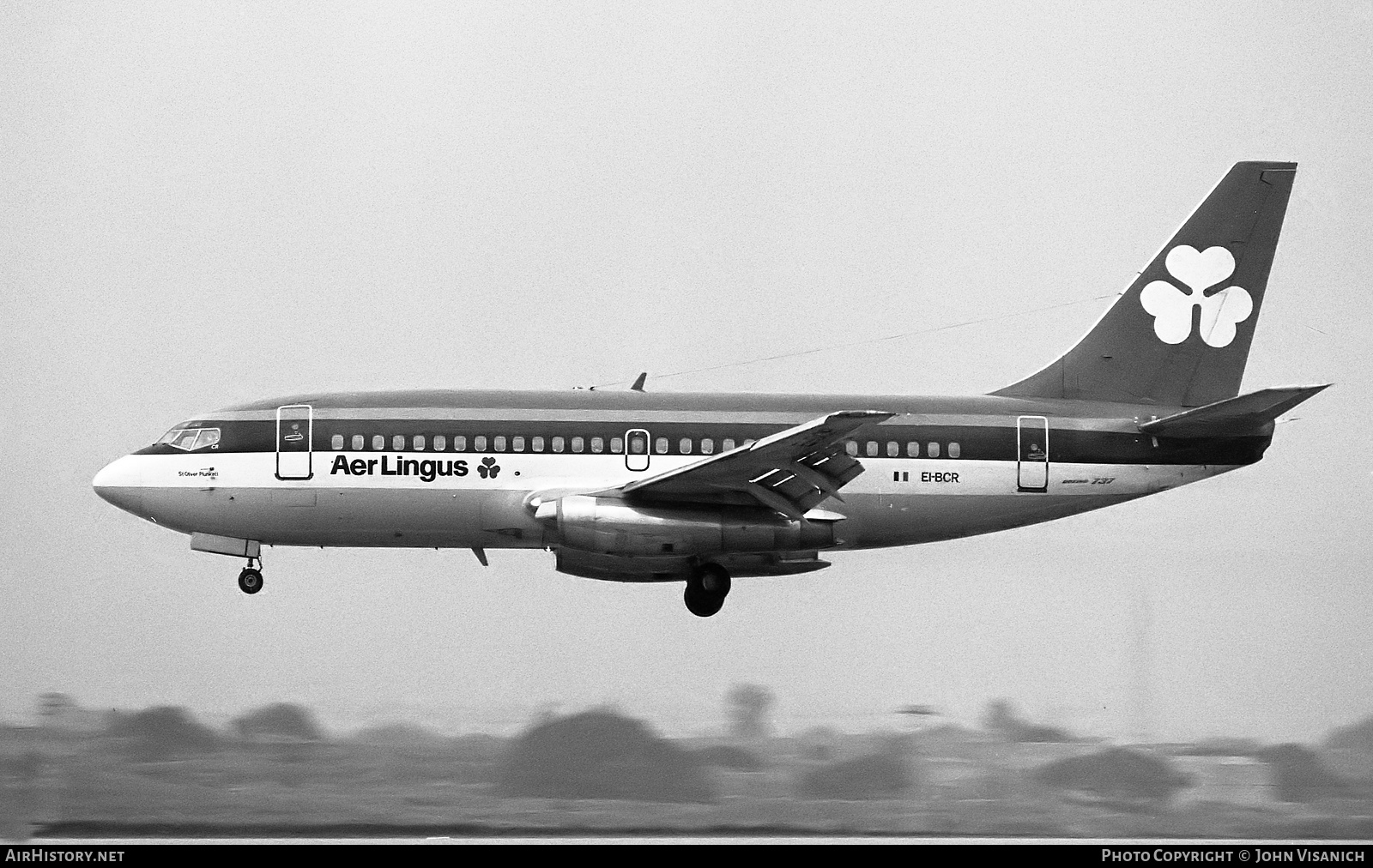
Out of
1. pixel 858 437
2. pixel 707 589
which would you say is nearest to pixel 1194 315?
pixel 858 437

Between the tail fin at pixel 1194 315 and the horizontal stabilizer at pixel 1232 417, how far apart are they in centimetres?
156

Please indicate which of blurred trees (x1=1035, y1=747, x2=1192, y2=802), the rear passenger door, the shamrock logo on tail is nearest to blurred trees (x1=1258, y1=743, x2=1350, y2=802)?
blurred trees (x1=1035, y1=747, x2=1192, y2=802)

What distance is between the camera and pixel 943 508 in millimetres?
43406

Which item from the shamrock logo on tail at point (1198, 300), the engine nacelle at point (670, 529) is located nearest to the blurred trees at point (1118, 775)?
the engine nacelle at point (670, 529)

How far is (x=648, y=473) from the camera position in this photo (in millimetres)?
42594

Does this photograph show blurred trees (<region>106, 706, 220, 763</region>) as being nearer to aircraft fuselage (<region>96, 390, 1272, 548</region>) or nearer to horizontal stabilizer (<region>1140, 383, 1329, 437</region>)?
aircraft fuselage (<region>96, 390, 1272, 548</region>)

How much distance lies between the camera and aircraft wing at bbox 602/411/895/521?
40.2 metres

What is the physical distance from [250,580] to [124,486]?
3.09 m

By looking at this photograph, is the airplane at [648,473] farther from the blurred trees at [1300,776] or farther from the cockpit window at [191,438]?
the blurred trees at [1300,776]

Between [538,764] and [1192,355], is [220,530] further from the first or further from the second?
[1192,355]

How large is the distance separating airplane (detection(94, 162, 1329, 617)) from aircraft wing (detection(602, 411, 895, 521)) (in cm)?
6

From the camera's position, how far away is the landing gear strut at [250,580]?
4372 cm

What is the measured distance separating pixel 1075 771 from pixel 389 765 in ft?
43.4
